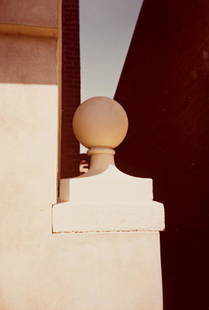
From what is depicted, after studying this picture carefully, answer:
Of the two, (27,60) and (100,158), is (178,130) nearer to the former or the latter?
(100,158)

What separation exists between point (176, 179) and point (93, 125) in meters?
3.25

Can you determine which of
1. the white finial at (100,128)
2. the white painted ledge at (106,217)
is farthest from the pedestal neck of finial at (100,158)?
the white painted ledge at (106,217)

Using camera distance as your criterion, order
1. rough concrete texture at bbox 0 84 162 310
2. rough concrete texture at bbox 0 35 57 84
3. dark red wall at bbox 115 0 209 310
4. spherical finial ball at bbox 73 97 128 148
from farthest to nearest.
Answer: dark red wall at bbox 115 0 209 310 → spherical finial ball at bbox 73 97 128 148 → rough concrete texture at bbox 0 35 57 84 → rough concrete texture at bbox 0 84 162 310

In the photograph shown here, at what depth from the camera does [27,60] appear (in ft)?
5.04

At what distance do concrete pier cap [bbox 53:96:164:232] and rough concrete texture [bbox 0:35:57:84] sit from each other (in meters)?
0.31

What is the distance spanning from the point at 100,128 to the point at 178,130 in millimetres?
3228

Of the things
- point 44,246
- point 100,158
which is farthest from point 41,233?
point 100,158

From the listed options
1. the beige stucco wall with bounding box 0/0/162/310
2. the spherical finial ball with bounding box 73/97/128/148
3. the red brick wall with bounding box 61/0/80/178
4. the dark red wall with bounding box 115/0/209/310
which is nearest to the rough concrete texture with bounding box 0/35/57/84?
the beige stucco wall with bounding box 0/0/162/310

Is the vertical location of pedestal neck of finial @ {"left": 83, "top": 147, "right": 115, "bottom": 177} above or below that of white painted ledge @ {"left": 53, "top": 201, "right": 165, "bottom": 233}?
above

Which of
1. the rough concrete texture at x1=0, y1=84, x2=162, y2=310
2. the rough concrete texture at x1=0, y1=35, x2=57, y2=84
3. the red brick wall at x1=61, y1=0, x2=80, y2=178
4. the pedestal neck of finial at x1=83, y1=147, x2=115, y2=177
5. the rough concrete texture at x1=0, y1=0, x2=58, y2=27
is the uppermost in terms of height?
the red brick wall at x1=61, y1=0, x2=80, y2=178

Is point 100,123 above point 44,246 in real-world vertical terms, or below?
above

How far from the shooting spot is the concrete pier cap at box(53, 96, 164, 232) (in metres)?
1.46

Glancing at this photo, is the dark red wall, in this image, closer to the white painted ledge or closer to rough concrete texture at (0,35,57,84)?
the white painted ledge

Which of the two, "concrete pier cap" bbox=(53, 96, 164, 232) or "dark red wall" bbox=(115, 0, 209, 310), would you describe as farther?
"dark red wall" bbox=(115, 0, 209, 310)
